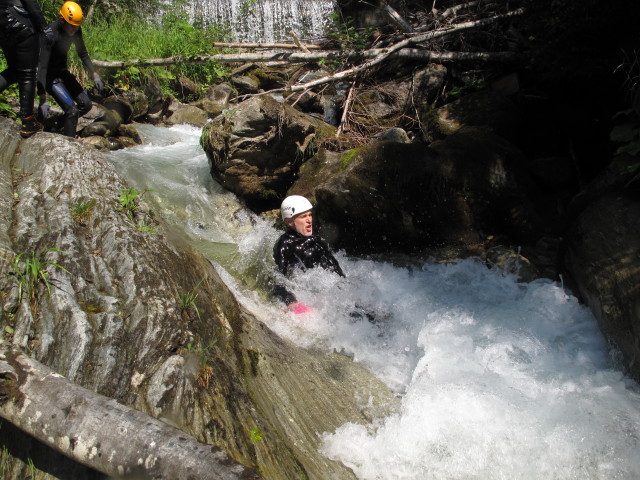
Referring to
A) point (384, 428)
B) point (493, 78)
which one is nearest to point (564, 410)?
point (384, 428)

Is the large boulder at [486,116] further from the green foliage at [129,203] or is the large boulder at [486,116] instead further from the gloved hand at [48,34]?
the gloved hand at [48,34]

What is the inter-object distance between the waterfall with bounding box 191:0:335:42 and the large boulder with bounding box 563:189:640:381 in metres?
12.8

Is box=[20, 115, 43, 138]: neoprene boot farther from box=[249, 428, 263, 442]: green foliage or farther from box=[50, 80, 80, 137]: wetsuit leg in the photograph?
box=[249, 428, 263, 442]: green foliage

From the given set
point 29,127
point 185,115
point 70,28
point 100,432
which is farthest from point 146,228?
point 185,115

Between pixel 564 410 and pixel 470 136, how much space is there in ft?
13.5

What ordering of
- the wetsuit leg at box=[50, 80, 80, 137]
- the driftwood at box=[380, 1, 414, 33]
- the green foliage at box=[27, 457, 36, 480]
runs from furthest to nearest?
1. the driftwood at box=[380, 1, 414, 33]
2. the wetsuit leg at box=[50, 80, 80, 137]
3. the green foliage at box=[27, 457, 36, 480]

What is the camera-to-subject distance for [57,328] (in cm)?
235

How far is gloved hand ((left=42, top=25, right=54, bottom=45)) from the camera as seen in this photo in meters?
5.27

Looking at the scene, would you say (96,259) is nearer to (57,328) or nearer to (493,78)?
(57,328)

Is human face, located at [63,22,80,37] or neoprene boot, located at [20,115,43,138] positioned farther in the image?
human face, located at [63,22,80,37]

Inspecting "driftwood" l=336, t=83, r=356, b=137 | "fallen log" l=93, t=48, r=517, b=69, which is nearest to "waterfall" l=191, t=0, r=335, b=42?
"fallen log" l=93, t=48, r=517, b=69

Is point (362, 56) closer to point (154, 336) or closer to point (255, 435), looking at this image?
point (154, 336)

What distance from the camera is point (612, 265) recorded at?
4.10m

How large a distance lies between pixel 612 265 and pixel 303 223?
3.00 meters
